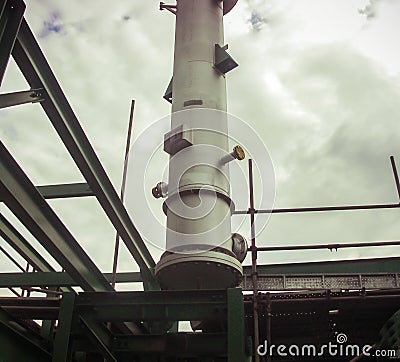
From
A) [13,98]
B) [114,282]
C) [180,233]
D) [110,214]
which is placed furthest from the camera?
[114,282]

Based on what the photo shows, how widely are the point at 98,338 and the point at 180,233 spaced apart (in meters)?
1.99

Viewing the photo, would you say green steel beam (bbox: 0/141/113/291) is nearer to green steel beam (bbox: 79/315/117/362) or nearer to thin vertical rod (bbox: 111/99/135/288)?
green steel beam (bbox: 79/315/117/362)

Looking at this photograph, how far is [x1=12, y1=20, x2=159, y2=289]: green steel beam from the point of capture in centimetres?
477

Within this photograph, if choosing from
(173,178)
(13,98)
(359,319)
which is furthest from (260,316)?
(13,98)

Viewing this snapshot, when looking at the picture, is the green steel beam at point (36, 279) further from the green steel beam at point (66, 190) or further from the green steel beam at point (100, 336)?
the green steel beam at point (66, 190)

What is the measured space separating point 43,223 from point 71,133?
107 cm

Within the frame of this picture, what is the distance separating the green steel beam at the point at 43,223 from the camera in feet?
16.0

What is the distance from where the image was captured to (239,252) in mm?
7875

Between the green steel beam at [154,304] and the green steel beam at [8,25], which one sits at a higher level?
the green steel beam at [8,25]

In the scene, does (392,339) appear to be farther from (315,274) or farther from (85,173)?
(85,173)

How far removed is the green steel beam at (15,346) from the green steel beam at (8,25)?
2799mm

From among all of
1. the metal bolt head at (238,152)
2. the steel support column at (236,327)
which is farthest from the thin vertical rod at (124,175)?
the steel support column at (236,327)

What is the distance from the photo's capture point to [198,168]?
8.02 m

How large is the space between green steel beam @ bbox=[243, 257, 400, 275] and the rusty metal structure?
0.02 metres
